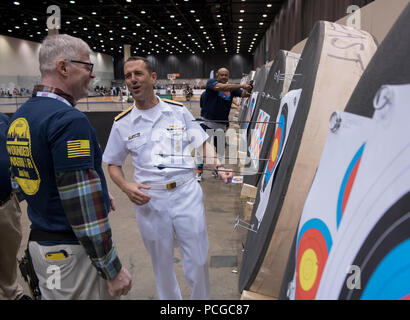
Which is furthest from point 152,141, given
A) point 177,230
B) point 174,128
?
point 177,230

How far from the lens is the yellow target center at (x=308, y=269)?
2.35ft

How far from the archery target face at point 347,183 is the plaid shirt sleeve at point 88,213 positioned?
2.50 ft

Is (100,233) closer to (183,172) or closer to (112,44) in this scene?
(183,172)

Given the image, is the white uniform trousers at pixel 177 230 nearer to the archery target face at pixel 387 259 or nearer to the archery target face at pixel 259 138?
the archery target face at pixel 259 138

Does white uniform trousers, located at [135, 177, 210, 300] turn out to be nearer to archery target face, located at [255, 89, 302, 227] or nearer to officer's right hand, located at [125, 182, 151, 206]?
officer's right hand, located at [125, 182, 151, 206]

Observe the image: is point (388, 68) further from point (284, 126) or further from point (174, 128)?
point (174, 128)

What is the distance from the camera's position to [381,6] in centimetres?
187

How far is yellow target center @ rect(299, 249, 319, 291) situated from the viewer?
71 cm

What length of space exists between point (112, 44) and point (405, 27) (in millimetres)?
28364

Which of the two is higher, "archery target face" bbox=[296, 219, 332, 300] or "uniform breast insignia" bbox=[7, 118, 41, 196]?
"uniform breast insignia" bbox=[7, 118, 41, 196]

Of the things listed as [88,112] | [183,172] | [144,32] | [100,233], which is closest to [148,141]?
[183,172]

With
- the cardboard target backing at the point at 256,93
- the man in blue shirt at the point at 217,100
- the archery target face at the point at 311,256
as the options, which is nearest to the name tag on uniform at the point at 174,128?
the archery target face at the point at 311,256

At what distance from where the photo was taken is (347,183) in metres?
0.67

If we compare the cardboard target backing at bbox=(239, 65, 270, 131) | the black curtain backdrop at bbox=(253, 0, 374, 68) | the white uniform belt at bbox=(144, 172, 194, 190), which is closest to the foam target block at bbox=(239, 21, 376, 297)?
the white uniform belt at bbox=(144, 172, 194, 190)
